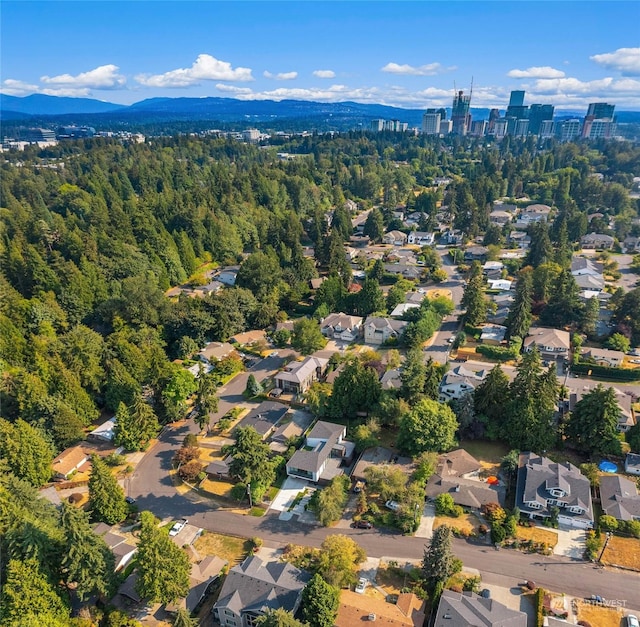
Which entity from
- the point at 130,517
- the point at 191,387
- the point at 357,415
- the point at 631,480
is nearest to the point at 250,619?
the point at 130,517

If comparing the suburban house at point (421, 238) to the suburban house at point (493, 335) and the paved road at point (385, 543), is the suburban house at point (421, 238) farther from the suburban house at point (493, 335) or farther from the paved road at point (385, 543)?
the paved road at point (385, 543)

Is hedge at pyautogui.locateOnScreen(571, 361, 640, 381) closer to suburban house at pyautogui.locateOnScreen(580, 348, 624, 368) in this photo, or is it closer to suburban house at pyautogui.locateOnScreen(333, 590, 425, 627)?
suburban house at pyautogui.locateOnScreen(580, 348, 624, 368)

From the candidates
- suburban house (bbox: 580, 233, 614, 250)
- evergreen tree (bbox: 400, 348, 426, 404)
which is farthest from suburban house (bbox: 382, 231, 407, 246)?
evergreen tree (bbox: 400, 348, 426, 404)

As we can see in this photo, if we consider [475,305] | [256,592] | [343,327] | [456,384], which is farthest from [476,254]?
[256,592]

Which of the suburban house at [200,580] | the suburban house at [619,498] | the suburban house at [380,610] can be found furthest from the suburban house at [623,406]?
the suburban house at [200,580]

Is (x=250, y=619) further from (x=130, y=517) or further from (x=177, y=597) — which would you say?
(x=130, y=517)

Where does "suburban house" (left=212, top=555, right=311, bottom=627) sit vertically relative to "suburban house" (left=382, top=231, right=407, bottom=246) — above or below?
below
